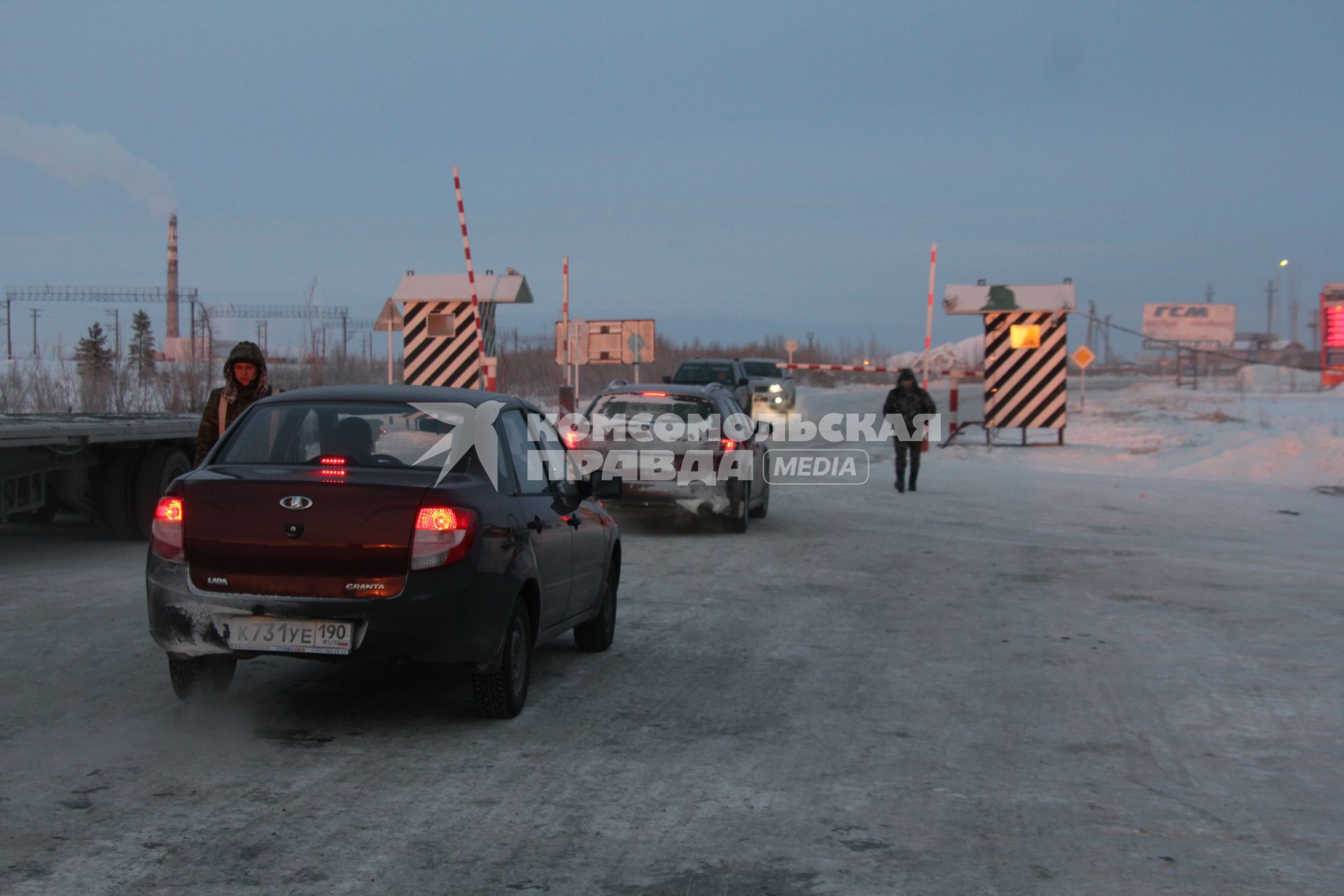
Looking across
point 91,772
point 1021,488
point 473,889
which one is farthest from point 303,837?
point 1021,488

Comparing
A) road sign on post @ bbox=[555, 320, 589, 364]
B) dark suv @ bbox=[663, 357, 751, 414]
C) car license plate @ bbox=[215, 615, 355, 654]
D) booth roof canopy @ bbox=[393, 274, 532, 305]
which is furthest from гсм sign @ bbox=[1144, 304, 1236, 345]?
car license plate @ bbox=[215, 615, 355, 654]

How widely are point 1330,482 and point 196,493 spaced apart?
1926 centimetres

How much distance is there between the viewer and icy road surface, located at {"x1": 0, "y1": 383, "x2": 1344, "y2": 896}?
4.50 meters

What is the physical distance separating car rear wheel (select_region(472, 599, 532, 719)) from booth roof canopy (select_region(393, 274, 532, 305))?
17.7 m

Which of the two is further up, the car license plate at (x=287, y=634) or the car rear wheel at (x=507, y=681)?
the car license plate at (x=287, y=634)

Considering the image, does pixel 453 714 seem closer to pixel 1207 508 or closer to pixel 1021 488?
pixel 1207 508

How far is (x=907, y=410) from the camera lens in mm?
18594

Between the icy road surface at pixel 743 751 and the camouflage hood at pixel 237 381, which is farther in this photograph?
the camouflage hood at pixel 237 381

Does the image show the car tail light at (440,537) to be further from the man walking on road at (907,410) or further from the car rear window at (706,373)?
the car rear window at (706,373)

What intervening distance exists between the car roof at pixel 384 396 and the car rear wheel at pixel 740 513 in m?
6.83

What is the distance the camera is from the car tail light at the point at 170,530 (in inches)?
236

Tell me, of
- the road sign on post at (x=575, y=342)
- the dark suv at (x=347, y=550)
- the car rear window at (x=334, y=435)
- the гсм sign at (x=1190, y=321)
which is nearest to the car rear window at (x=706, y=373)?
the road sign on post at (x=575, y=342)

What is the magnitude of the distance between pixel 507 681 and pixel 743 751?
117 cm

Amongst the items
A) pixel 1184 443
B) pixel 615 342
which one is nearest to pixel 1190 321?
pixel 1184 443
